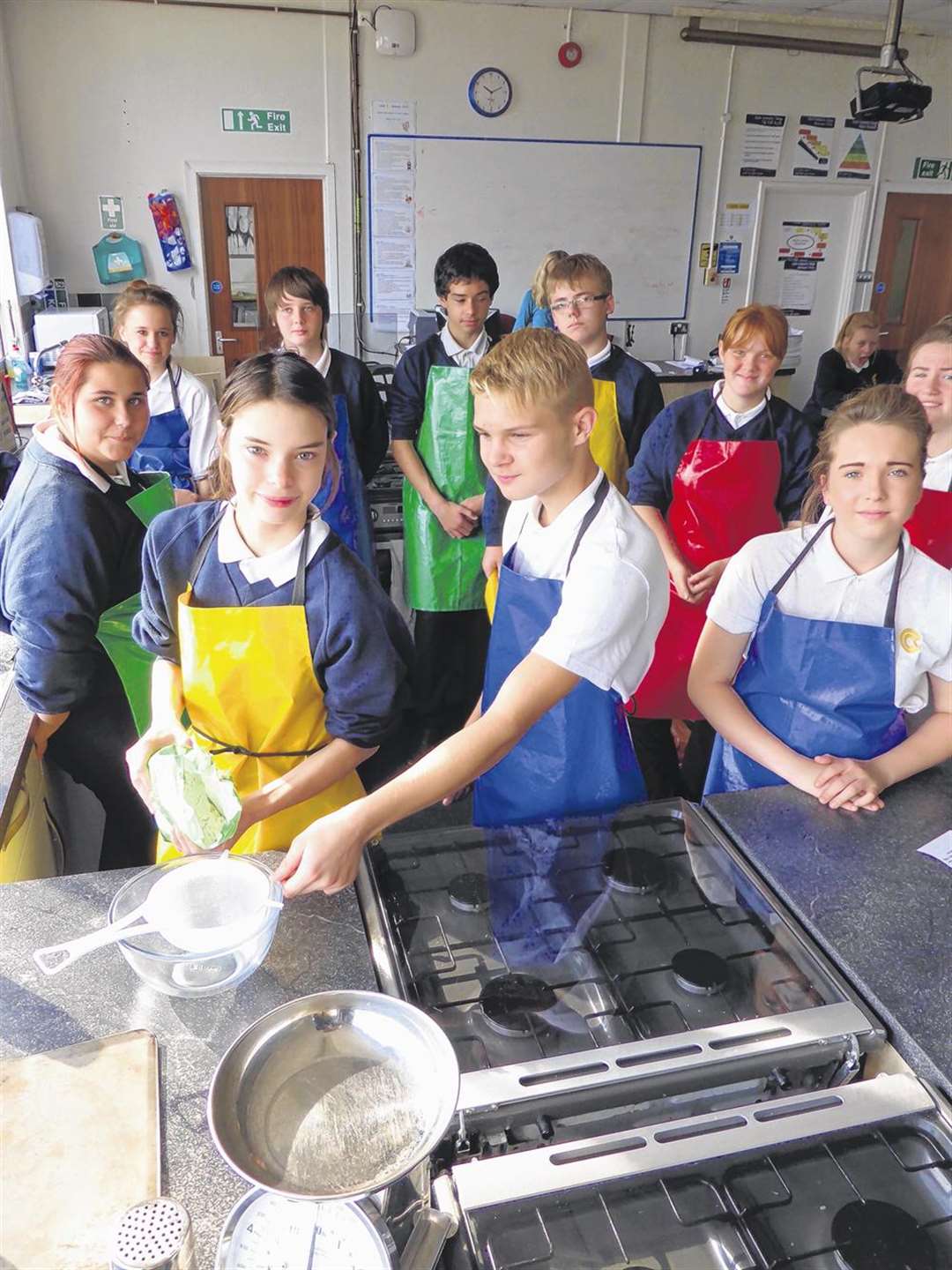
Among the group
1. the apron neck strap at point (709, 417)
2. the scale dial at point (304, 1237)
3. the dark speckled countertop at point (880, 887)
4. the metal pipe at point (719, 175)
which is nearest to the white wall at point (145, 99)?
the metal pipe at point (719, 175)

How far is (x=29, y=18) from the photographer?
5027 millimetres

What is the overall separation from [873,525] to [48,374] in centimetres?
417

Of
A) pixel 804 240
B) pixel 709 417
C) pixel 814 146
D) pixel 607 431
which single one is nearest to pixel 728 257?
pixel 804 240

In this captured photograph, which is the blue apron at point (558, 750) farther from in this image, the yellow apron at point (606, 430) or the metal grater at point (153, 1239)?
the yellow apron at point (606, 430)

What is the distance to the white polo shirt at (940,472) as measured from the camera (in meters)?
2.19

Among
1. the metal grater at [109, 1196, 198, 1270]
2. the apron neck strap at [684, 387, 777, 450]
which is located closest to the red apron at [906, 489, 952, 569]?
the apron neck strap at [684, 387, 777, 450]

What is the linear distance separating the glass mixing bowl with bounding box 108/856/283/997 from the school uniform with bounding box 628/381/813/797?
1.70 meters

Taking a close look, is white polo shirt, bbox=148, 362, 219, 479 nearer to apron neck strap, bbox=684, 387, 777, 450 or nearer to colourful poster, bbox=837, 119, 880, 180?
apron neck strap, bbox=684, 387, 777, 450

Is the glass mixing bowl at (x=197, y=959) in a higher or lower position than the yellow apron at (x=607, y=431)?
lower

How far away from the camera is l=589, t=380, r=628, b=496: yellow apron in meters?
2.75

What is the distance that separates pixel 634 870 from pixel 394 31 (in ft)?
18.7

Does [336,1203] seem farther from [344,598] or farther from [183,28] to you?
[183,28]

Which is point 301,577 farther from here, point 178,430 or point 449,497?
point 449,497

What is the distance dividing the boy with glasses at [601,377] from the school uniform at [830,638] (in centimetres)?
111
